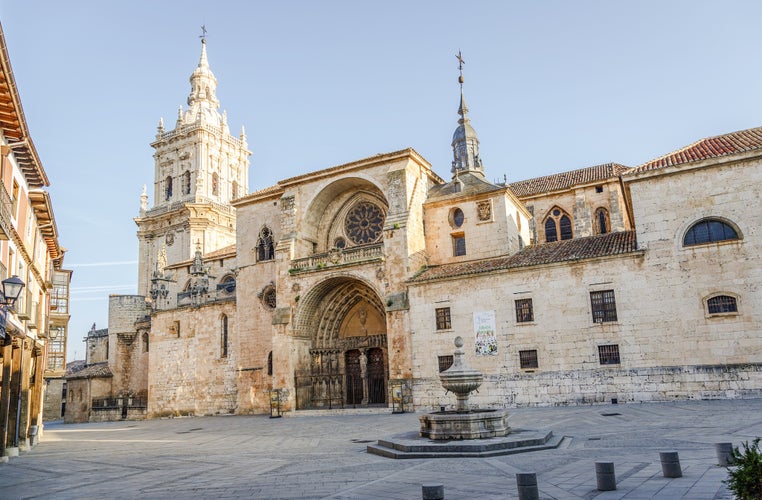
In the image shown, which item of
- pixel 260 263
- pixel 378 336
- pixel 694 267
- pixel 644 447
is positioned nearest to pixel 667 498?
pixel 644 447

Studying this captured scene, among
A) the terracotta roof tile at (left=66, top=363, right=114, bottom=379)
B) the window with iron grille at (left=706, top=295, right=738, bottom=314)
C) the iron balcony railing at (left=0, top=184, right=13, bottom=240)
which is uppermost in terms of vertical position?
the iron balcony railing at (left=0, top=184, right=13, bottom=240)

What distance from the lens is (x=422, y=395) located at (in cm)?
2364

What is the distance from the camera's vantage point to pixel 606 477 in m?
6.93

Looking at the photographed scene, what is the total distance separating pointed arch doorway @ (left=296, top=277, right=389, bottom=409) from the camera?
27.5 m

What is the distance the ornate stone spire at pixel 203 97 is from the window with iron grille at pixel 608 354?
44.1 meters

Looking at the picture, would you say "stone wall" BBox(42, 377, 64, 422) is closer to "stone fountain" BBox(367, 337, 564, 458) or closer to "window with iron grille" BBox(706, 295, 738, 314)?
"stone fountain" BBox(367, 337, 564, 458)

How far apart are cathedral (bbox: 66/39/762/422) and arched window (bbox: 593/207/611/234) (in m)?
0.11

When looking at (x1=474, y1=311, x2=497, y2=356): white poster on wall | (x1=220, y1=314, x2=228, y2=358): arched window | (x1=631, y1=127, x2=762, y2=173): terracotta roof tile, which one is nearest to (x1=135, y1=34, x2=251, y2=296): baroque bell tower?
(x1=220, y1=314, x2=228, y2=358): arched window

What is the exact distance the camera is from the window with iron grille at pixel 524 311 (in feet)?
72.6

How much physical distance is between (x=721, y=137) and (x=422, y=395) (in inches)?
598

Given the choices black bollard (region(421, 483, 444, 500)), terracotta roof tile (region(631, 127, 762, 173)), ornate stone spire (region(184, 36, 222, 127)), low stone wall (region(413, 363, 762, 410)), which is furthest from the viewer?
ornate stone spire (region(184, 36, 222, 127))

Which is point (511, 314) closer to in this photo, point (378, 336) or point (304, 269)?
point (378, 336)

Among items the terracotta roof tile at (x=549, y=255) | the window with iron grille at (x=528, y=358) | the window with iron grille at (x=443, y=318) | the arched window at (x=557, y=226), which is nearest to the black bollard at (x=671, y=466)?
the terracotta roof tile at (x=549, y=255)

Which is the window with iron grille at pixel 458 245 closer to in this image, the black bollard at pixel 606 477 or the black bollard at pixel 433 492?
the black bollard at pixel 606 477
